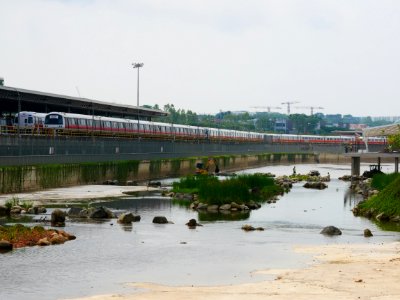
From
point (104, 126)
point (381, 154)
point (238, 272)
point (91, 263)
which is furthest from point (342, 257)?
point (104, 126)

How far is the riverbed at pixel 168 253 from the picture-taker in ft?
89.9

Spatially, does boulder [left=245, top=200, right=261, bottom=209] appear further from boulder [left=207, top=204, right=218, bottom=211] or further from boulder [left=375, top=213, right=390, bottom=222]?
boulder [left=375, top=213, right=390, bottom=222]

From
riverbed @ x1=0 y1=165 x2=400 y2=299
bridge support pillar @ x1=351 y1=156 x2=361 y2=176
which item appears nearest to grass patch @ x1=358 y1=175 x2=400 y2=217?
riverbed @ x1=0 y1=165 x2=400 y2=299

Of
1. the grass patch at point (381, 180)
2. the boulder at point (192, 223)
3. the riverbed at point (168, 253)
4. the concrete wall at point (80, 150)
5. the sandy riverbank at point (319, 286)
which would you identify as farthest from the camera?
the grass patch at point (381, 180)

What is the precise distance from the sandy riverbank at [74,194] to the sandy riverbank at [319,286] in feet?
102

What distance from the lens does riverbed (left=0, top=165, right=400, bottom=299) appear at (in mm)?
27392

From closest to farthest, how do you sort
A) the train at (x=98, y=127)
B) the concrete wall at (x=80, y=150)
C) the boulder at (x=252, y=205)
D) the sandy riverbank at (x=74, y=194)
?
the boulder at (x=252, y=205), the sandy riverbank at (x=74, y=194), the concrete wall at (x=80, y=150), the train at (x=98, y=127)

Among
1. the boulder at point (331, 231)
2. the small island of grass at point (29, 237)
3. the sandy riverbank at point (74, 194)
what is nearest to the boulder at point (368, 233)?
Answer: the boulder at point (331, 231)

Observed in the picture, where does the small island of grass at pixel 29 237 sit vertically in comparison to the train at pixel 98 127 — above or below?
below

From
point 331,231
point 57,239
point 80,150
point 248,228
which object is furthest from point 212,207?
point 80,150

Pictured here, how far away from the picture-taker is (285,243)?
38.8 meters

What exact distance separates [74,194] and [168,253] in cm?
3416

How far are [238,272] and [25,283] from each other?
778 cm

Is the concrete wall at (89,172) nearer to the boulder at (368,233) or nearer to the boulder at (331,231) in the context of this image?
the boulder at (331,231)
